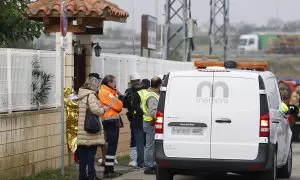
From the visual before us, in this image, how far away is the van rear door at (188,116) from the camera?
1184 centimetres

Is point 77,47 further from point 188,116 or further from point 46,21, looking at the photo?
point 188,116

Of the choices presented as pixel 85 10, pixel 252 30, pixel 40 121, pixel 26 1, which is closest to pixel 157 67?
pixel 26 1

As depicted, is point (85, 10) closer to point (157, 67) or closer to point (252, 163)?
point (252, 163)

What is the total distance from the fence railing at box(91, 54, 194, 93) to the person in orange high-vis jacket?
10.4 ft

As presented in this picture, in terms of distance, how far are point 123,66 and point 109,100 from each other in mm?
5415

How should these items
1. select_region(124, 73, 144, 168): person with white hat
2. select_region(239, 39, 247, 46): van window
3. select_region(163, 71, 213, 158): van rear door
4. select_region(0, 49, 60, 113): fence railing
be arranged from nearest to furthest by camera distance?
select_region(163, 71, 213, 158): van rear door
select_region(0, 49, 60, 113): fence railing
select_region(124, 73, 144, 168): person with white hat
select_region(239, 39, 247, 46): van window

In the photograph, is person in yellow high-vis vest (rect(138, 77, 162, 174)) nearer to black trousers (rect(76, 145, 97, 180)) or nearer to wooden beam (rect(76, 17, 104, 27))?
wooden beam (rect(76, 17, 104, 27))

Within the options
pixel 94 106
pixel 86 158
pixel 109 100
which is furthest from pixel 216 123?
pixel 109 100

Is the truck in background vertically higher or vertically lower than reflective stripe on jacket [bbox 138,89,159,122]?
higher

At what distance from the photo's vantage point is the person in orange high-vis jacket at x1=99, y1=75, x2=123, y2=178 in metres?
14.1

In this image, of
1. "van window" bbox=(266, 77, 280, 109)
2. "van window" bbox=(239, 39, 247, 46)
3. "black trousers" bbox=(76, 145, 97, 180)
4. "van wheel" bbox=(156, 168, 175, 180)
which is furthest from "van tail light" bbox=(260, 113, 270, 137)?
"van window" bbox=(239, 39, 247, 46)

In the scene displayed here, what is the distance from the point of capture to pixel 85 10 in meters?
15.3

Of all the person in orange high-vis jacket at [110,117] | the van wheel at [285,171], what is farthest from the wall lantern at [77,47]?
the van wheel at [285,171]

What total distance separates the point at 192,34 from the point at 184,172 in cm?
1976
